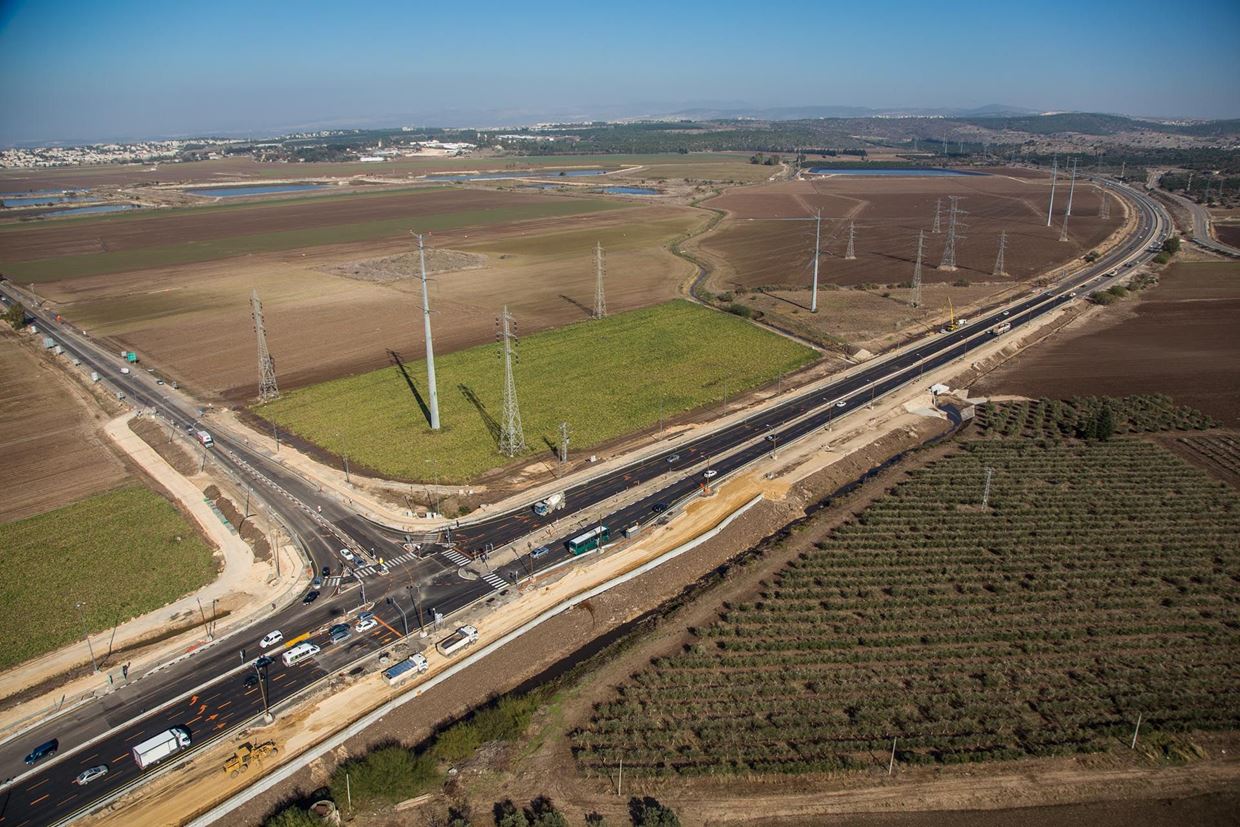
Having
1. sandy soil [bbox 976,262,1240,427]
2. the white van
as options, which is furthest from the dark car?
sandy soil [bbox 976,262,1240,427]

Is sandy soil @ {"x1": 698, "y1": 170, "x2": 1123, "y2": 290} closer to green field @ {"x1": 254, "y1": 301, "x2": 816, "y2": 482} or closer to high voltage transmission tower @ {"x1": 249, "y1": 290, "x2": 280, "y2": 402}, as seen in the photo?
green field @ {"x1": 254, "y1": 301, "x2": 816, "y2": 482}

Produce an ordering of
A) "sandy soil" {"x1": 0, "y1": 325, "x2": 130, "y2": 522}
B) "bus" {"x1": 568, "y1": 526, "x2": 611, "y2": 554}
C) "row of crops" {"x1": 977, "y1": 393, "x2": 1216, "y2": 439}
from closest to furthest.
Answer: "bus" {"x1": 568, "y1": 526, "x2": 611, "y2": 554} → "sandy soil" {"x1": 0, "y1": 325, "x2": 130, "y2": 522} → "row of crops" {"x1": 977, "y1": 393, "x2": 1216, "y2": 439}

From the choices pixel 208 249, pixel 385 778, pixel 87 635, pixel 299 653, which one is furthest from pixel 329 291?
pixel 385 778

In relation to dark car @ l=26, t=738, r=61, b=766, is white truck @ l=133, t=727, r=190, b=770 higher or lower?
higher

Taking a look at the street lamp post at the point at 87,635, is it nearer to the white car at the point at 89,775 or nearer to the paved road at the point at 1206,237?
the white car at the point at 89,775

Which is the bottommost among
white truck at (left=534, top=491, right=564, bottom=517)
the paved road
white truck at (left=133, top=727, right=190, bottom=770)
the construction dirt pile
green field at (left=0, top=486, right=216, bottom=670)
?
white truck at (left=133, top=727, right=190, bottom=770)

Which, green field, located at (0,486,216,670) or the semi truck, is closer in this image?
the semi truck

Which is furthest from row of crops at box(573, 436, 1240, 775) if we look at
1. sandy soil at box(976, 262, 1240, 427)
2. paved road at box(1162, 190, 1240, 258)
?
paved road at box(1162, 190, 1240, 258)

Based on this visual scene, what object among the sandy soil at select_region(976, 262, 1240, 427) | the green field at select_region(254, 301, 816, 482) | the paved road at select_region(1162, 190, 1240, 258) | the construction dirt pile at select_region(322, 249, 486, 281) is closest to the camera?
the green field at select_region(254, 301, 816, 482)
